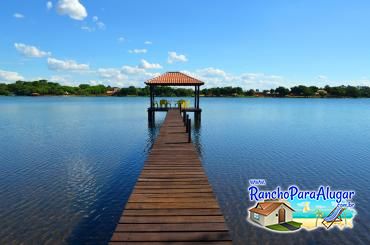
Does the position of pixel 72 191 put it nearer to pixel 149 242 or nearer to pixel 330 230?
pixel 149 242

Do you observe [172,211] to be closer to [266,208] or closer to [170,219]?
[170,219]

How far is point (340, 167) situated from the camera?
14219 millimetres

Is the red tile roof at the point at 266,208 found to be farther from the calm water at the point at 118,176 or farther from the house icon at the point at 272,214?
the calm water at the point at 118,176

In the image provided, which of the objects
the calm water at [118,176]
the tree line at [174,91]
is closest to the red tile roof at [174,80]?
the calm water at [118,176]

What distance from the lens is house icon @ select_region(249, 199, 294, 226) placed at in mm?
8137

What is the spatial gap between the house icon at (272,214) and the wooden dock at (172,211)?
2.10 meters

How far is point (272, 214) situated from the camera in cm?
823

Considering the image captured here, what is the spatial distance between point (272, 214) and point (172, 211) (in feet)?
13.0

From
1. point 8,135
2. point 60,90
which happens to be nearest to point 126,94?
point 60,90

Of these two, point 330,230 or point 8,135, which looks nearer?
point 330,230

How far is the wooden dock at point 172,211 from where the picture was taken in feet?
15.9

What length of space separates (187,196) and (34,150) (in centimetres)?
1511

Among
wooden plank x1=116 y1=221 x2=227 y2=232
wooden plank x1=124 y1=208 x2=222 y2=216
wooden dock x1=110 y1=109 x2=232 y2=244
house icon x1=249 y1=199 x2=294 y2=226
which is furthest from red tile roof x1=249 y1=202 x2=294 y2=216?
wooden plank x1=116 y1=221 x2=227 y2=232

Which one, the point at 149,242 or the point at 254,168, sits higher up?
the point at 149,242
